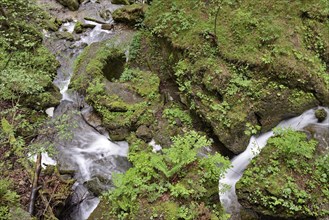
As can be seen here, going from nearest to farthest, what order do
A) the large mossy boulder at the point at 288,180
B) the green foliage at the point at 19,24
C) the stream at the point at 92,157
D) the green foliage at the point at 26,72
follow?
the large mossy boulder at the point at 288,180, the stream at the point at 92,157, the green foliage at the point at 26,72, the green foliage at the point at 19,24

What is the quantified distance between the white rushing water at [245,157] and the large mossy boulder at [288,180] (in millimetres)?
399

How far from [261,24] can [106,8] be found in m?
9.28

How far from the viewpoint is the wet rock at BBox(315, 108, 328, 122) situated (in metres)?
7.82

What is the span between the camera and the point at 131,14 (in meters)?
13.0

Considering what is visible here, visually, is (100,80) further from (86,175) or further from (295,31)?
(295,31)

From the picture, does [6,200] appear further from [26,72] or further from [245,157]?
[245,157]

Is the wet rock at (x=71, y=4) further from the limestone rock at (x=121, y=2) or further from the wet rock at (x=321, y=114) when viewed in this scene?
the wet rock at (x=321, y=114)

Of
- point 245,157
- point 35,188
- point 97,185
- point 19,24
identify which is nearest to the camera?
point 35,188

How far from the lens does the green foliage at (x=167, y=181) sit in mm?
5246

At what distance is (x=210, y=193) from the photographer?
557 centimetres

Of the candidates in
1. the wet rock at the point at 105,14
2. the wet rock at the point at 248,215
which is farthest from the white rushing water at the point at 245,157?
the wet rock at the point at 105,14

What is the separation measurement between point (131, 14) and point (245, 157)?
8.75 metres

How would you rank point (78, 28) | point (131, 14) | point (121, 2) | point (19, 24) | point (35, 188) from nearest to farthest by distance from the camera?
point (35, 188), point (19, 24), point (131, 14), point (78, 28), point (121, 2)

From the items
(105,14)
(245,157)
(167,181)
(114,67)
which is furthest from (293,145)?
(105,14)
